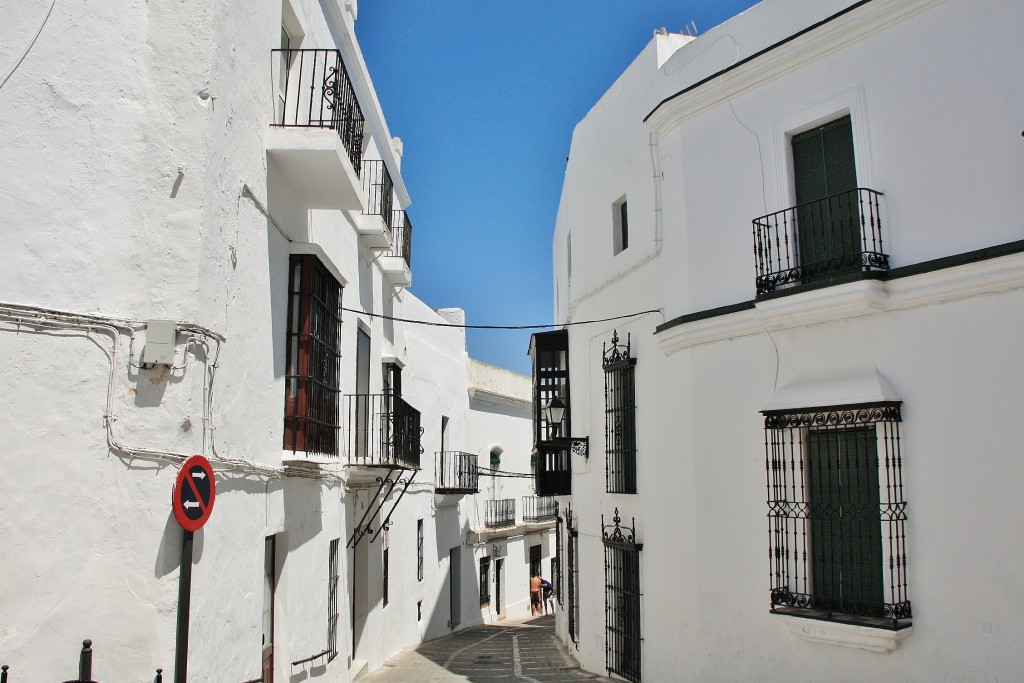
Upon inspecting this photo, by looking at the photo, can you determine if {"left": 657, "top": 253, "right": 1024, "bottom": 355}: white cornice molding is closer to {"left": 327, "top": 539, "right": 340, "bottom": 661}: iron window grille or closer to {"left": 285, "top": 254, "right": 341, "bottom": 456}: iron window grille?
{"left": 285, "top": 254, "right": 341, "bottom": 456}: iron window grille

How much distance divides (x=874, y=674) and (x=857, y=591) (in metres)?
0.67

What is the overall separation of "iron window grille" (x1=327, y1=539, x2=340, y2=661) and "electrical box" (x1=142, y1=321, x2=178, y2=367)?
4847 millimetres

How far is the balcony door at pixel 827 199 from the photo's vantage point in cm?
787

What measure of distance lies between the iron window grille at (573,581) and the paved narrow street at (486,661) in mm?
424

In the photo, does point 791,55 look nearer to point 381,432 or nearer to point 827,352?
point 827,352

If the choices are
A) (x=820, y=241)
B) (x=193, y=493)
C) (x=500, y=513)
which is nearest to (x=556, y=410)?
(x=820, y=241)

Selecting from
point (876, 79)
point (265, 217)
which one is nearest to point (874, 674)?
point (876, 79)

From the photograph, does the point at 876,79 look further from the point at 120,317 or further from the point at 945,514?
the point at 120,317

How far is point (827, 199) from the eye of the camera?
805 centimetres

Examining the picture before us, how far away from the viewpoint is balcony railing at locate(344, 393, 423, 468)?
407 inches

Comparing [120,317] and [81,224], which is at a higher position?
[81,224]

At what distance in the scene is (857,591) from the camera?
7.54 meters

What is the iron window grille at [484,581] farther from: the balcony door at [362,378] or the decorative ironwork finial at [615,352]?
the decorative ironwork finial at [615,352]

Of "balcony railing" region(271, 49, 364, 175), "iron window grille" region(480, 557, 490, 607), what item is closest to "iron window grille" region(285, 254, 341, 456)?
"balcony railing" region(271, 49, 364, 175)
